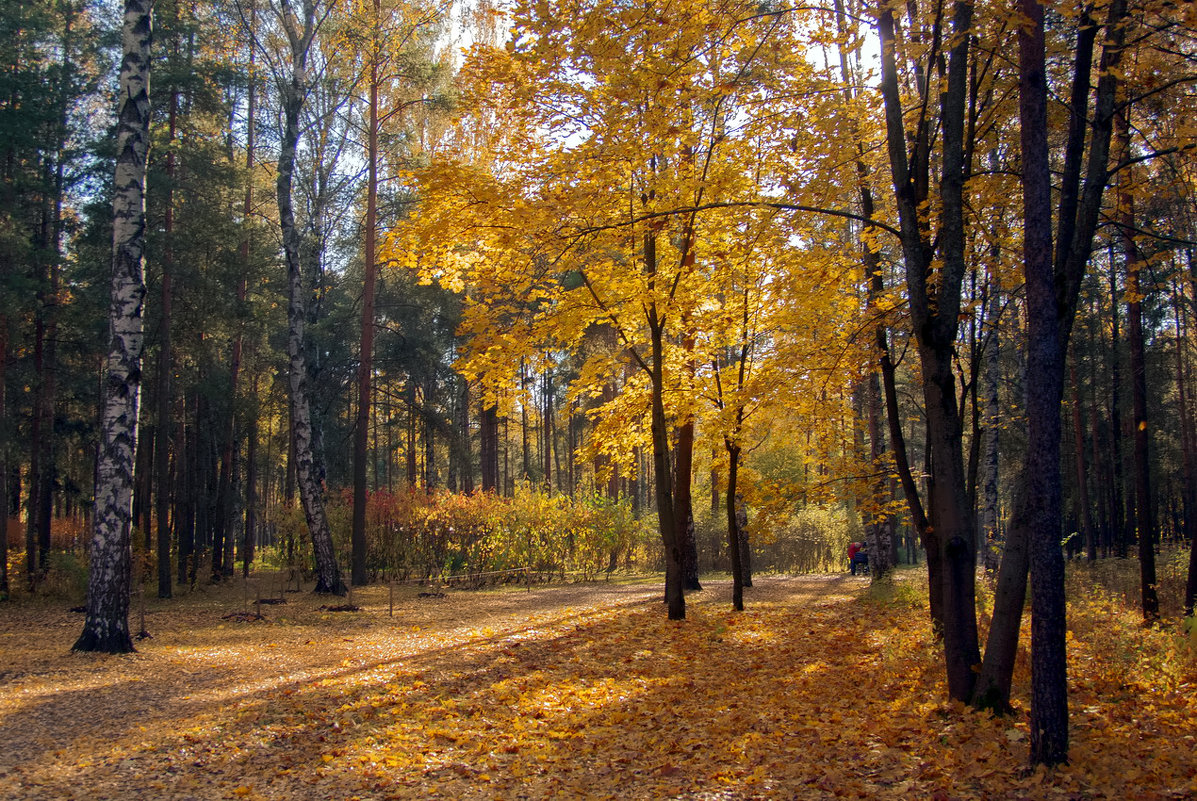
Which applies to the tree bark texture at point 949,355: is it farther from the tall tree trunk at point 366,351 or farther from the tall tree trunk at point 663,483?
the tall tree trunk at point 366,351

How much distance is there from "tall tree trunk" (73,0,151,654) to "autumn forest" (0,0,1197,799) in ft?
0.15

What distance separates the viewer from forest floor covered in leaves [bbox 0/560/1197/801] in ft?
14.5

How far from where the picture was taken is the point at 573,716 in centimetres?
600

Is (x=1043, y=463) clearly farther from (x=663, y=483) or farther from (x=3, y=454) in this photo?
(x=3, y=454)

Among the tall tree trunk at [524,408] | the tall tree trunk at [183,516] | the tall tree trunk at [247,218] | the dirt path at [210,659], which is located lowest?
the dirt path at [210,659]

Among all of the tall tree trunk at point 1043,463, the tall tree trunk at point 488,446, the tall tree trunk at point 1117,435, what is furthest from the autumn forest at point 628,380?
the tall tree trunk at point 488,446

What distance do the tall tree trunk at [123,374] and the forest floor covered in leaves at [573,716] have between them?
0.57 m

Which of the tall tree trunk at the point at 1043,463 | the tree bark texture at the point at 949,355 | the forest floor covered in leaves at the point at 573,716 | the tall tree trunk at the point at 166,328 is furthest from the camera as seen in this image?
the tall tree trunk at the point at 166,328

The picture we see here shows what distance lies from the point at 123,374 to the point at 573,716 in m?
6.47

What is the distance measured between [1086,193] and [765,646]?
19.7 ft

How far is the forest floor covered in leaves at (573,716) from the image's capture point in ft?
14.5

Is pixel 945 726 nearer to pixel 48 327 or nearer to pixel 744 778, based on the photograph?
pixel 744 778

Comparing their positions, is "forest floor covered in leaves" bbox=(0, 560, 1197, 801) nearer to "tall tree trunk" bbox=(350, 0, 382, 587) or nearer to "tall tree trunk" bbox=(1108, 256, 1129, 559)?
"tall tree trunk" bbox=(350, 0, 382, 587)

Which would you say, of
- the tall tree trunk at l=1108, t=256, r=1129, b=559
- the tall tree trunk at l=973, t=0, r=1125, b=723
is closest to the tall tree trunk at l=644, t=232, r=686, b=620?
the tall tree trunk at l=973, t=0, r=1125, b=723
